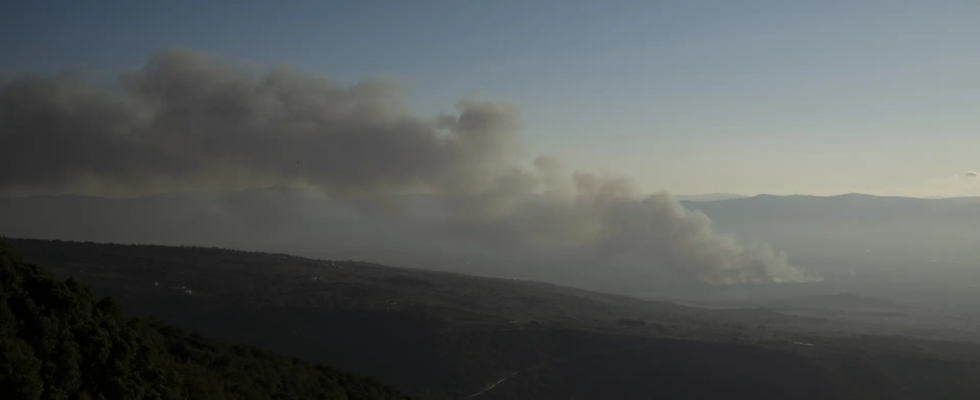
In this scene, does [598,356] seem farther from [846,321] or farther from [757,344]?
[846,321]

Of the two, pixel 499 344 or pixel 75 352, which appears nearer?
pixel 75 352

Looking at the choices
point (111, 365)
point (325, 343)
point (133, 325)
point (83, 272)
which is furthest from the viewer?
point (83, 272)

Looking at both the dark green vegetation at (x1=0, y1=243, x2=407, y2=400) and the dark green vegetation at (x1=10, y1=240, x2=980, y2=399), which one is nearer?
the dark green vegetation at (x1=0, y1=243, x2=407, y2=400)

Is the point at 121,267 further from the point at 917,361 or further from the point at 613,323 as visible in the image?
the point at 917,361

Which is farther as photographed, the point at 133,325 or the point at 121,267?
the point at 121,267

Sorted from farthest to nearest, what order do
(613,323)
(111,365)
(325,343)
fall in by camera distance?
(613,323) < (325,343) < (111,365)

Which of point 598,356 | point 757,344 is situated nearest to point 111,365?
point 598,356

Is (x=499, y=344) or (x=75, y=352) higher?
(x=75, y=352)

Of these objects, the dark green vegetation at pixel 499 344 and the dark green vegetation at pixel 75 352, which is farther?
the dark green vegetation at pixel 499 344
